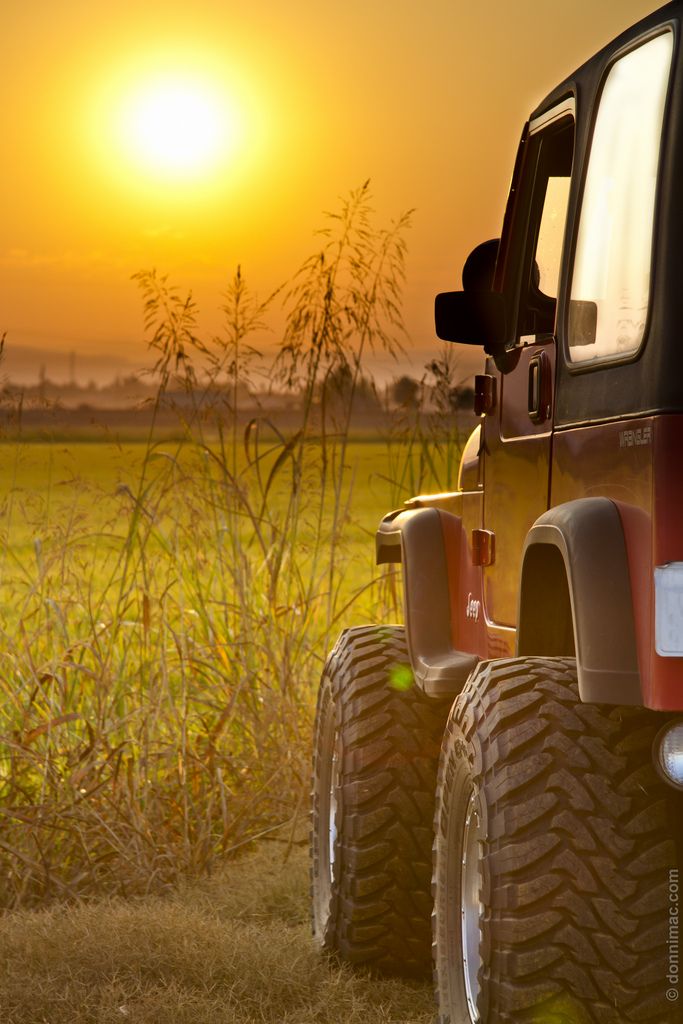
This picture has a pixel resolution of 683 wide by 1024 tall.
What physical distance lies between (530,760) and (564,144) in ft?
5.81

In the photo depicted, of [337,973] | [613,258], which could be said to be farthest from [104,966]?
[613,258]

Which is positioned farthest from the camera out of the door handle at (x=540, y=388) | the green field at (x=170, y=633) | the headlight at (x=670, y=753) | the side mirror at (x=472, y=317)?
the green field at (x=170, y=633)

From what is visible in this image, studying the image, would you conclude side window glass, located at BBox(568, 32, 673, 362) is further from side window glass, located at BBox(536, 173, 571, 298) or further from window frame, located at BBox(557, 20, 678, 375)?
side window glass, located at BBox(536, 173, 571, 298)

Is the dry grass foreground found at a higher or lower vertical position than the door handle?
lower

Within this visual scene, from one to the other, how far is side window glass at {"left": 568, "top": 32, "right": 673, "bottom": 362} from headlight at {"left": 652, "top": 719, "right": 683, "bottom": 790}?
2.32 feet

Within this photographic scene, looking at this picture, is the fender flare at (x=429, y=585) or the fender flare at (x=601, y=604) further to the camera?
the fender flare at (x=429, y=585)

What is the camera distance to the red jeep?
2.68 meters

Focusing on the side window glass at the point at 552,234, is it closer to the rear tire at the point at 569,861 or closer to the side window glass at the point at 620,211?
the side window glass at the point at 620,211

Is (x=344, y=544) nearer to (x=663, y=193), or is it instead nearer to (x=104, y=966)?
(x=104, y=966)

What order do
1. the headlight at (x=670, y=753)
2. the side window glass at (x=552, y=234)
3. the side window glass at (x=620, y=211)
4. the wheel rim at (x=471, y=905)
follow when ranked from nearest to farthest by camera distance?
the headlight at (x=670, y=753), the side window glass at (x=620, y=211), the wheel rim at (x=471, y=905), the side window glass at (x=552, y=234)

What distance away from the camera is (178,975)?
13.8 ft

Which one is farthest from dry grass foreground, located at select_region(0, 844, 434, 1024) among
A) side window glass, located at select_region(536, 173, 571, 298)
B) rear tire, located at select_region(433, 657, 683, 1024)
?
side window glass, located at select_region(536, 173, 571, 298)

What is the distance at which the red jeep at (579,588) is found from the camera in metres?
2.68

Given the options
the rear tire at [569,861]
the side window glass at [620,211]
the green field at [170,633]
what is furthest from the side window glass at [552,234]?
the green field at [170,633]
